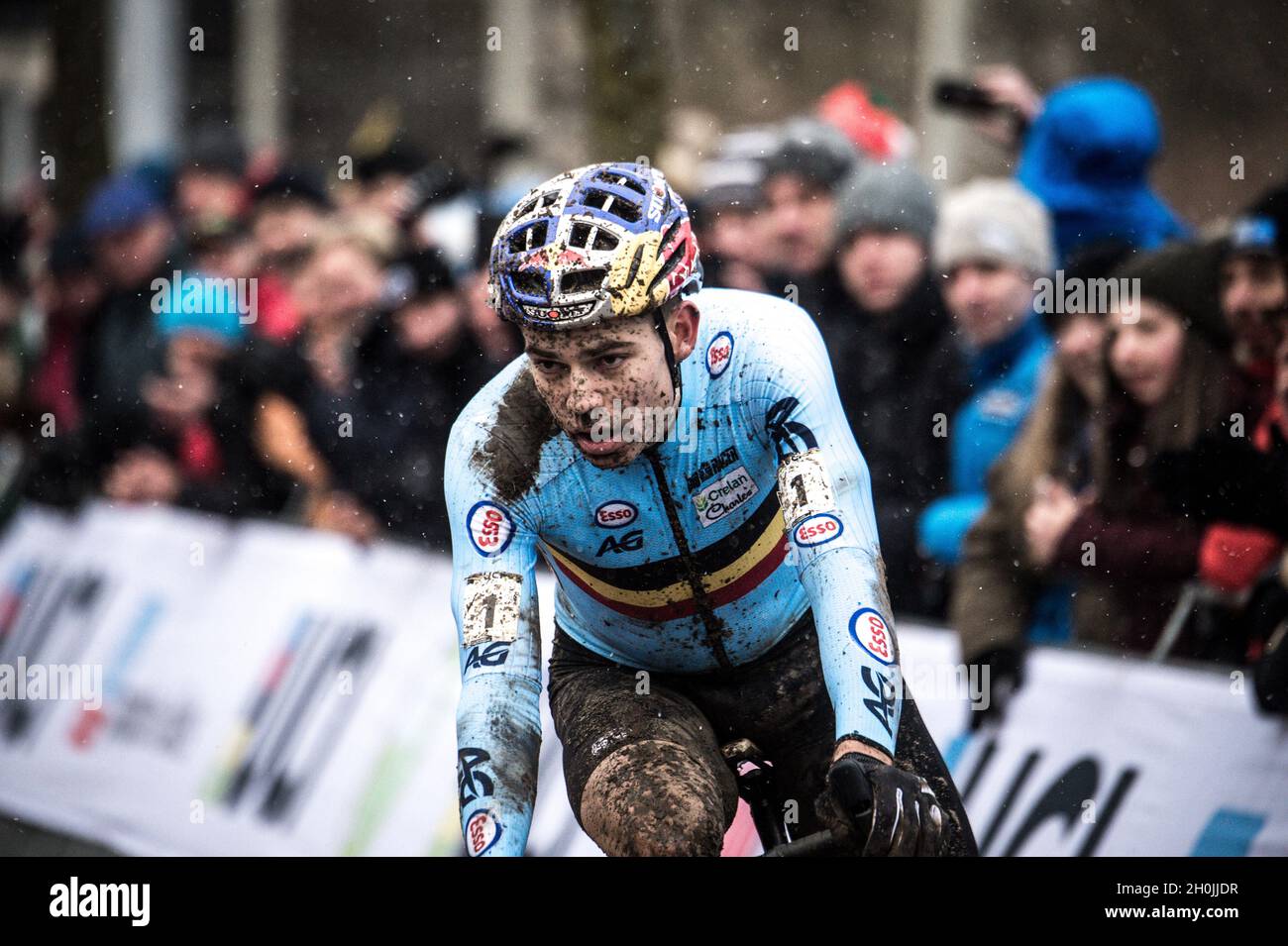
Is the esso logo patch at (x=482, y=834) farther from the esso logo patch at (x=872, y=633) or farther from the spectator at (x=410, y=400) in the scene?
the spectator at (x=410, y=400)

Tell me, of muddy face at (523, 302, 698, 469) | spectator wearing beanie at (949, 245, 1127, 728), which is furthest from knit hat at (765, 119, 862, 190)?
muddy face at (523, 302, 698, 469)

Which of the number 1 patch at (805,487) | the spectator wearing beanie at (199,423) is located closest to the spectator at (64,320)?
the spectator wearing beanie at (199,423)

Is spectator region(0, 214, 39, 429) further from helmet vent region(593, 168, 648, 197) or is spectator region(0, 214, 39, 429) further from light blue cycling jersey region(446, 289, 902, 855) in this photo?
helmet vent region(593, 168, 648, 197)

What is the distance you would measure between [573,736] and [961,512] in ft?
8.46

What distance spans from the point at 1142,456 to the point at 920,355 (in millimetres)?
1161

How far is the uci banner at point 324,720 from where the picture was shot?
5953 millimetres

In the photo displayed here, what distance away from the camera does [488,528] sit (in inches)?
180

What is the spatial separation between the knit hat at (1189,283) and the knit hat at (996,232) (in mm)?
510

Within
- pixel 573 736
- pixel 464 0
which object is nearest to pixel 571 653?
pixel 573 736

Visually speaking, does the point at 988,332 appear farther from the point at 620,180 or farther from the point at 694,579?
the point at 620,180

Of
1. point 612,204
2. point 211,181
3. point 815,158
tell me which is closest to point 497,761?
point 612,204

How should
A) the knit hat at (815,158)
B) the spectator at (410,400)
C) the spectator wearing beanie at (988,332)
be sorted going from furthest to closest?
the spectator at (410,400)
the knit hat at (815,158)
the spectator wearing beanie at (988,332)

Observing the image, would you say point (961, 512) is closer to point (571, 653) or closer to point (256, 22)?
point (571, 653)
